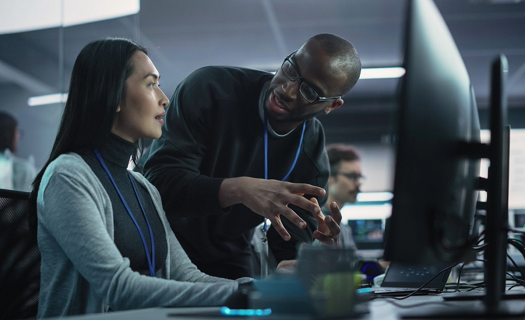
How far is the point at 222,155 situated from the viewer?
1691 mm

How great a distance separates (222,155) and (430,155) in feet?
3.51

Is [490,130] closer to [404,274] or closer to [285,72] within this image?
[404,274]

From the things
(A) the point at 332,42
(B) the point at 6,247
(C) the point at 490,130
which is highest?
(A) the point at 332,42

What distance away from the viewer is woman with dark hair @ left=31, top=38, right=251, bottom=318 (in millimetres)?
945

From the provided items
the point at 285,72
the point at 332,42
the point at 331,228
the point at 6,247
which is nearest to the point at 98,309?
the point at 6,247

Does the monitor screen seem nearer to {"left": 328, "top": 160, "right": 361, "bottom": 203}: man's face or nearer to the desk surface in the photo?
{"left": 328, "top": 160, "right": 361, "bottom": 203}: man's face

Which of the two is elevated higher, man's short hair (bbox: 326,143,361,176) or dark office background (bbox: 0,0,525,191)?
dark office background (bbox: 0,0,525,191)

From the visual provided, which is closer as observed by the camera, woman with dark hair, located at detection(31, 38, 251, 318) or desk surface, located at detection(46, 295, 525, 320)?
desk surface, located at detection(46, 295, 525, 320)

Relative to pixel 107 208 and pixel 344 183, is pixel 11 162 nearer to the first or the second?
pixel 344 183

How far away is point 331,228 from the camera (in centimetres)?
116

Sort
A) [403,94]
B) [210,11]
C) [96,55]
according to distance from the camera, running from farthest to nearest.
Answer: [210,11], [96,55], [403,94]

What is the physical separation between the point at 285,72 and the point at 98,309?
36.3 inches

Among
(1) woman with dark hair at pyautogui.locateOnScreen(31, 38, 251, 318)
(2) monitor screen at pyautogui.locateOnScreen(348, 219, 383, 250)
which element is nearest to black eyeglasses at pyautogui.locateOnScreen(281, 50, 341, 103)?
(1) woman with dark hair at pyautogui.locateOnScreen(31, 38, 251, 318)

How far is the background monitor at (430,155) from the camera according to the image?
646 millimetres
